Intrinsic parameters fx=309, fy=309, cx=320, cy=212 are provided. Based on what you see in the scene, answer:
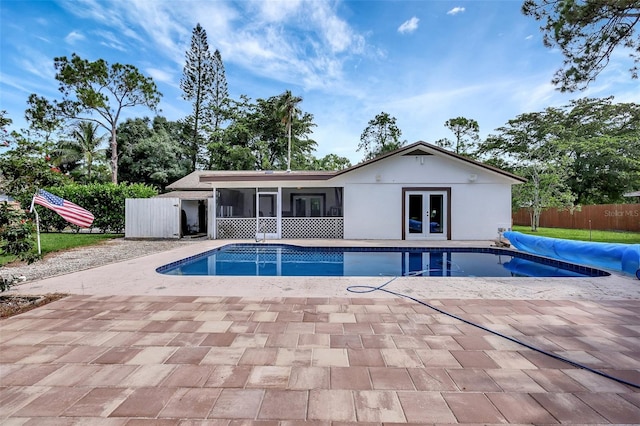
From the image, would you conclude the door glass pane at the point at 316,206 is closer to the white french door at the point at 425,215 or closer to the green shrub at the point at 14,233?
the white french door at the point at 425,215

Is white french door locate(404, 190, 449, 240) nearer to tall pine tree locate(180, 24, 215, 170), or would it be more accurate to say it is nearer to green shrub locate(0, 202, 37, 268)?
green shrub locate(0, 202, 37, 268)

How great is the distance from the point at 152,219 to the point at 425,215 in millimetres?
12844

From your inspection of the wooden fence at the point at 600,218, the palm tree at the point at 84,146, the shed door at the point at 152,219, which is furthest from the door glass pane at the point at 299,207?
the palm tree at the point at 84,146

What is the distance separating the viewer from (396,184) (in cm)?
1399

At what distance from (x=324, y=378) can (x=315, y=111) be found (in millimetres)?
31124

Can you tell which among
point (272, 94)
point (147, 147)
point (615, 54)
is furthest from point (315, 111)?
point (615, 54)

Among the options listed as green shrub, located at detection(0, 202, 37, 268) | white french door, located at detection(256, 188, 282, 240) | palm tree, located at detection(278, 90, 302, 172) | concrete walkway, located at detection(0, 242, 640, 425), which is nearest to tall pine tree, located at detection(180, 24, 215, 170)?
palm tree, located at detection(278, 90, 302, 172)

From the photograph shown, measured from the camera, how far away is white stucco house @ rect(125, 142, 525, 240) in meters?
13.8

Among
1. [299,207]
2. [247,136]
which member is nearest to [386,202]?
[299,207]

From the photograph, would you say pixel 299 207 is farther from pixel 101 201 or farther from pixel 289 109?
pixel 289 109

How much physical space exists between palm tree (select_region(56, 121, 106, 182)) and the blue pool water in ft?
80.1

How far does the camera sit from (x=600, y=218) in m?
20.3

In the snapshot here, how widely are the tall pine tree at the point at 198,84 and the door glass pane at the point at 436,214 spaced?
80.1 ft

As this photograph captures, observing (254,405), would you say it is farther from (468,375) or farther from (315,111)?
(315,111)
